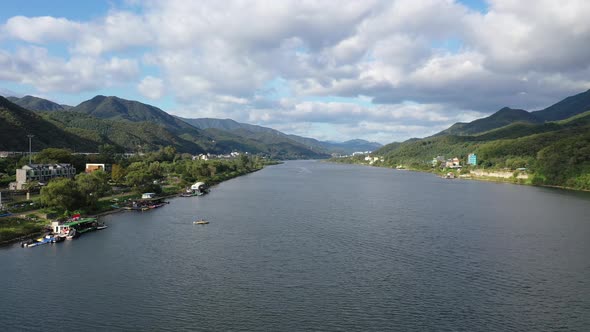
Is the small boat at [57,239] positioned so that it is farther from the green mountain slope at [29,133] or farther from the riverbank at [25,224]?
the green mountain slope at [29,133]

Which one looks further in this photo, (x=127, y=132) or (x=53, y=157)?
(x=127, y=132)

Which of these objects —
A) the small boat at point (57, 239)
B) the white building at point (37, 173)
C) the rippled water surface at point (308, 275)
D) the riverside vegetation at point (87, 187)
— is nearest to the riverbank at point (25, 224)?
the riverside vegetation at point (87, 187)

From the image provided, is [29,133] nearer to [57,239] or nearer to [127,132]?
[127,132]

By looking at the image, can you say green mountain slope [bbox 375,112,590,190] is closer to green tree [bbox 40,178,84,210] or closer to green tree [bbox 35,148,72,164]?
green tree [bbox 40,178,84,210]

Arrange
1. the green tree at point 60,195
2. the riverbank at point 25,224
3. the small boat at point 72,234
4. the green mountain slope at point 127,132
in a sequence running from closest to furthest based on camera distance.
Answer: the riverbank at point 25,224
the small boat at point 72,234
the green tree at point 60,195
the green mountain slope at point 127,132

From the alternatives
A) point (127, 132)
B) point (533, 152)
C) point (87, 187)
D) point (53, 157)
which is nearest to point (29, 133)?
point (53, 157)

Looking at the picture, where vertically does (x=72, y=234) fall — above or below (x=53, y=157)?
below

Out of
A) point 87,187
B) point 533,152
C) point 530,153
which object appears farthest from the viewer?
point 530,153

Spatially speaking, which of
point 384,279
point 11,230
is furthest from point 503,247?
point 11,230
